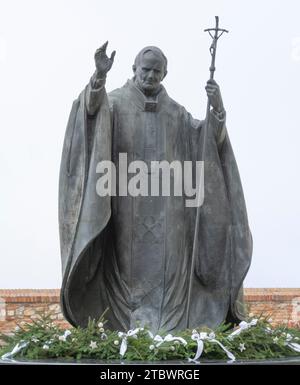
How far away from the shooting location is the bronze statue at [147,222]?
45.9 feet

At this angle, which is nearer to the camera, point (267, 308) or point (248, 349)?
point (248, 349)

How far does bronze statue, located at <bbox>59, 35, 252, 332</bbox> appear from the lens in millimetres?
13977

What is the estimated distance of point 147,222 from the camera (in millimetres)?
14219

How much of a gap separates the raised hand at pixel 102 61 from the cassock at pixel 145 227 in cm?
14

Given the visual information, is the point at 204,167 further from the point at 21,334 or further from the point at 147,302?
the point at 21,334

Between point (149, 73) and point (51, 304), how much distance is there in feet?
29.6

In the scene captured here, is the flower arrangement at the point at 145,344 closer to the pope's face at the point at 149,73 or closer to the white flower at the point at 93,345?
the white flower at the point at 93,345

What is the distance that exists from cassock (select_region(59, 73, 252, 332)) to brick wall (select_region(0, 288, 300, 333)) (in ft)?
26.0

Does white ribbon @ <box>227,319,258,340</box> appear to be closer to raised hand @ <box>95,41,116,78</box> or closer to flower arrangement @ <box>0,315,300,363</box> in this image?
flower arrangement @ <box>0,315,300,363</box>

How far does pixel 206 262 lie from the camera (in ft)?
47.1

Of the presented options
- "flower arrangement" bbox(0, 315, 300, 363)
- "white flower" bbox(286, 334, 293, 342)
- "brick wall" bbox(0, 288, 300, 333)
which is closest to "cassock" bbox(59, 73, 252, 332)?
"flower arrangement" bbox(0, 315, 300, 363)

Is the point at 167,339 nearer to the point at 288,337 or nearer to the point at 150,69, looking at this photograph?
the point at 288,337

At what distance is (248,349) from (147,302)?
110 cm
